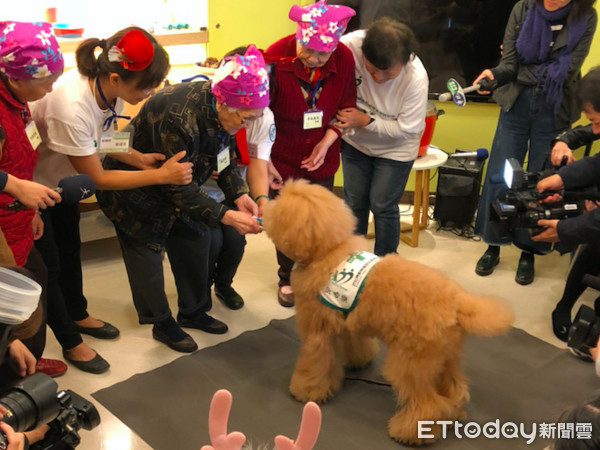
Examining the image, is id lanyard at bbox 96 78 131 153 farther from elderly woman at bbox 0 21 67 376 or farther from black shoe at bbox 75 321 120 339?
black shoe at bbox 75 321 120 339

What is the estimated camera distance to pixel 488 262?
3.29 m

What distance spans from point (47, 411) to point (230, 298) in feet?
5.39

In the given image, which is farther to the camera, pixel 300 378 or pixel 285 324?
pixel 285 324

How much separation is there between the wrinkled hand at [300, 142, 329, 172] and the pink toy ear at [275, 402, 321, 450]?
152cm

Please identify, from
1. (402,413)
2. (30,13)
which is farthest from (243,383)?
(30,13)

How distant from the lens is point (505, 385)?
2.36 metres

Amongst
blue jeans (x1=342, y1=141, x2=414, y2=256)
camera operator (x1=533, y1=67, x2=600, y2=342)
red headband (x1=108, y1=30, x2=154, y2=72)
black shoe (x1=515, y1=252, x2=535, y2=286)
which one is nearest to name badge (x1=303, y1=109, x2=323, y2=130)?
blue jeans (x1=342, y1=141, x2=414, y2=256)

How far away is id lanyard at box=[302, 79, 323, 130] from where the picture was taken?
98.9 inches

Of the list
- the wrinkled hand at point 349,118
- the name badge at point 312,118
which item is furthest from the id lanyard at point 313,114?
the wrinkled hand at point 349,118

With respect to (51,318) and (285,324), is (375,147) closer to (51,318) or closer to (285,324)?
(285,324)

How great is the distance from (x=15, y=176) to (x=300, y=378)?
1188mm

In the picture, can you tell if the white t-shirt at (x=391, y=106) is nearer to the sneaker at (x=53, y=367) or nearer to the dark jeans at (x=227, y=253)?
the dark jeans at (x=227, y=253)

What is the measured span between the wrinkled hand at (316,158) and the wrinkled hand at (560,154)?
108 centimetres

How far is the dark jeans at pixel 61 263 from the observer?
2148 mm
